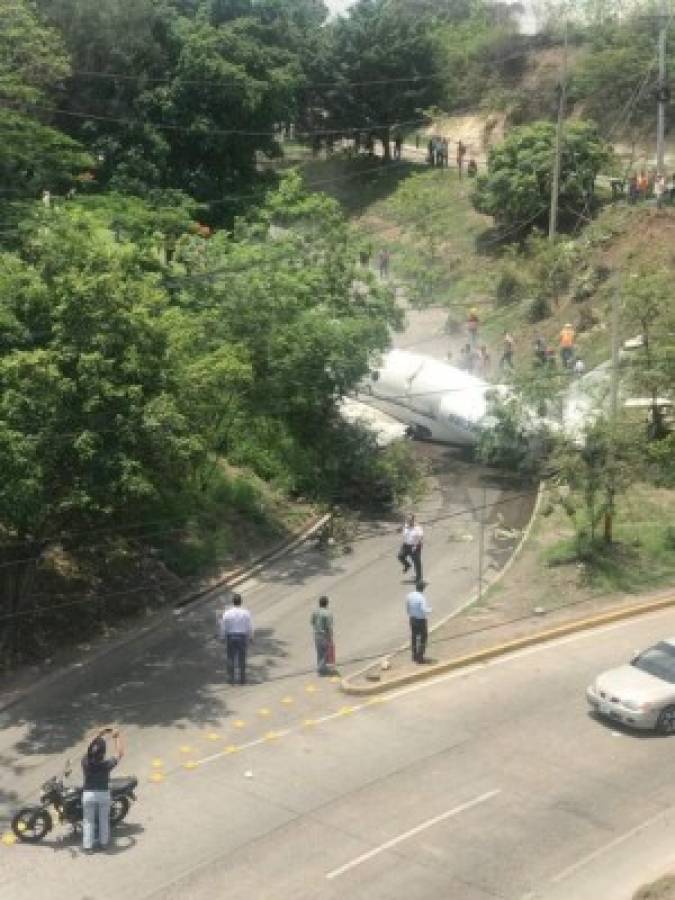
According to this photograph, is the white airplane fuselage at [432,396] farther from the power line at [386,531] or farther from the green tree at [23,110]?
the green tree at [23,110]

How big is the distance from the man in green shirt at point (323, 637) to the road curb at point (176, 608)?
4.06 meters

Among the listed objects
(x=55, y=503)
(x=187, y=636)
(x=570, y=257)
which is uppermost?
(x=570, y=257)

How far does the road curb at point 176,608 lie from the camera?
2238cm

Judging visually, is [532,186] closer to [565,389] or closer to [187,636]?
[565,389]

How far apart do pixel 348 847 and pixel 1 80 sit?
1025 inches

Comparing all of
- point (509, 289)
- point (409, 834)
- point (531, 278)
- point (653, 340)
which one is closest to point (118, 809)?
point (409, 834)


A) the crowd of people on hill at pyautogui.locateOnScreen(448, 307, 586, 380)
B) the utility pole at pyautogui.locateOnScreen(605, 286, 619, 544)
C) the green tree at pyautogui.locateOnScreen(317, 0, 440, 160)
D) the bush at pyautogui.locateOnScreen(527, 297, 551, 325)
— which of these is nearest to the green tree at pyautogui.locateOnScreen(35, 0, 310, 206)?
the green tree at pyautogui.locateOnScreen(317, 0, 440, 160)

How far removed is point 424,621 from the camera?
2198 centimetres

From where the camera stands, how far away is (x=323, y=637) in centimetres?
2189

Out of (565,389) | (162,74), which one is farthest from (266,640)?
(162,74)

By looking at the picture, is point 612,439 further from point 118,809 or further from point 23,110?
point 23,110

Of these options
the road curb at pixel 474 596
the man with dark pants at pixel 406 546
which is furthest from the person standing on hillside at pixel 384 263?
the man with dark pants at pixel 406 546

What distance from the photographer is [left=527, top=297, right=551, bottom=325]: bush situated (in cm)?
4459

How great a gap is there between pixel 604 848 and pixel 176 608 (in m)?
11.8
